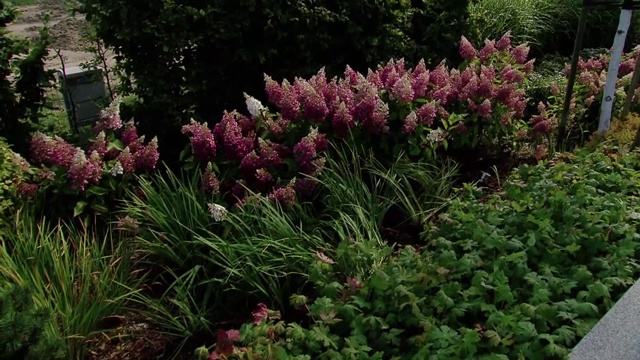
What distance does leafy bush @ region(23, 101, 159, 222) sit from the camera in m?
3.60

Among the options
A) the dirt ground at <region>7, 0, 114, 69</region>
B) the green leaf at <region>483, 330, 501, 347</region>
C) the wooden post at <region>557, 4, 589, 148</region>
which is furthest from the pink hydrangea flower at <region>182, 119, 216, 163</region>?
the dirt ground at <region>7, 0, 114, 69</region>

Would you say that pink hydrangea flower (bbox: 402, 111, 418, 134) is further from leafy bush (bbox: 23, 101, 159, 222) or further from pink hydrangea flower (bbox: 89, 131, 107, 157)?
pink hydrangea flower (bbox: 89, 131, 107, 157)

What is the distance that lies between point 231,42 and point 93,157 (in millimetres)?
1450

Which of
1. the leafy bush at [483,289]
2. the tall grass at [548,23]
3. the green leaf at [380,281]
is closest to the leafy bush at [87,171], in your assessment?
the leafy bush at [483,289]

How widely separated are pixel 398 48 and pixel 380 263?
2.43m

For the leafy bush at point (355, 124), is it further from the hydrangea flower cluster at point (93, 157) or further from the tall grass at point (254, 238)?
the hydrangea flower cluster at point (93, 157)

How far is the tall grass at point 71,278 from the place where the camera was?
9.89 feet

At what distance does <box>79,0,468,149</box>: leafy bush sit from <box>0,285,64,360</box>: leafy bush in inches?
85.1

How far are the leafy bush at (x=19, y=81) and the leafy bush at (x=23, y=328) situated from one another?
76.8 inches

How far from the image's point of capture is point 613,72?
4301mm

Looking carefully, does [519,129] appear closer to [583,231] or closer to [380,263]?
[583,231]

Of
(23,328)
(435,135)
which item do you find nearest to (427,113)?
(435,135)

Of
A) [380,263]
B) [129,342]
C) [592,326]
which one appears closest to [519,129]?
[380,263]

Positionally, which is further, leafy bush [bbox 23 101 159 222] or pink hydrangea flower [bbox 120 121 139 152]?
pink hydrangea flower [bbox 120 121 139 152]
